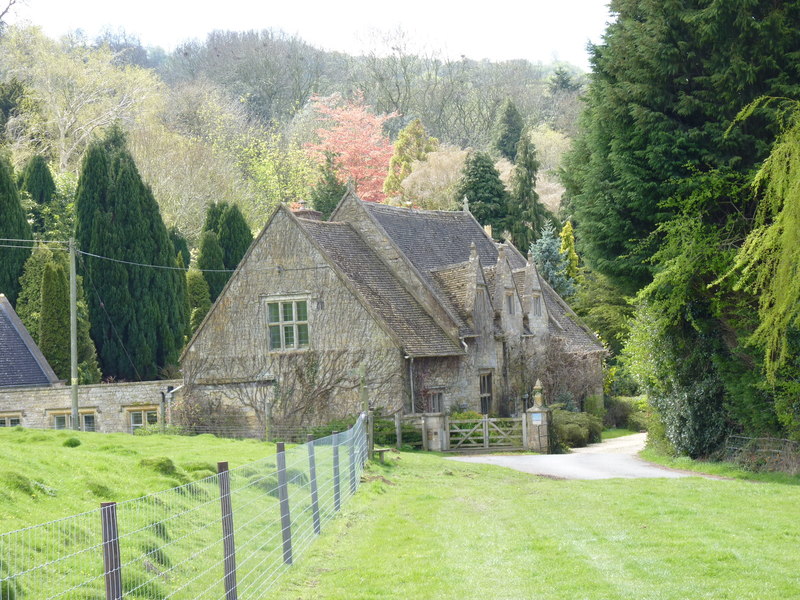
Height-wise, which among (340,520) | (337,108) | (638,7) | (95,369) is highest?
(337,108)

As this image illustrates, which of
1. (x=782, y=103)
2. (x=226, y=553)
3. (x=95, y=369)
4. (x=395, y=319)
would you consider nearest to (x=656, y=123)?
(x=782, y=103)

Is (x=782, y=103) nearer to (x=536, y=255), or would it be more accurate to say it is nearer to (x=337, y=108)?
(x=536, y=255)

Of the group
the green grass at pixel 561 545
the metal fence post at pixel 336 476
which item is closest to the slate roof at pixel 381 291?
the green grass at pixel 561 545

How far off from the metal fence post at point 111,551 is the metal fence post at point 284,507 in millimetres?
4678

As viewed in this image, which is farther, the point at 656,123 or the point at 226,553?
the point at 656,123

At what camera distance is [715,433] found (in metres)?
26.1

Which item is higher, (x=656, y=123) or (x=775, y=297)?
(x=656, y=123)

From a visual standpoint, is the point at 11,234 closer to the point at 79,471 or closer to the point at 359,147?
the point at 359,147

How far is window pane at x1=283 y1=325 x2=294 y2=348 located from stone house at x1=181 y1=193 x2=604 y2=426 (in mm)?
47

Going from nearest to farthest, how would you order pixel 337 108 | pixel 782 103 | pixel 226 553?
pixel 226 553, pixel 782 103, pixel 337 108

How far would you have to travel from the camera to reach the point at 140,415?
124 feet

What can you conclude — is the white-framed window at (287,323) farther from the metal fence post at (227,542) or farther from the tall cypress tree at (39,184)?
the metal fence post at (227,542)

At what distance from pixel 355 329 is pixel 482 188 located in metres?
27.3

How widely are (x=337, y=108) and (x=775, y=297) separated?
5707 cm
